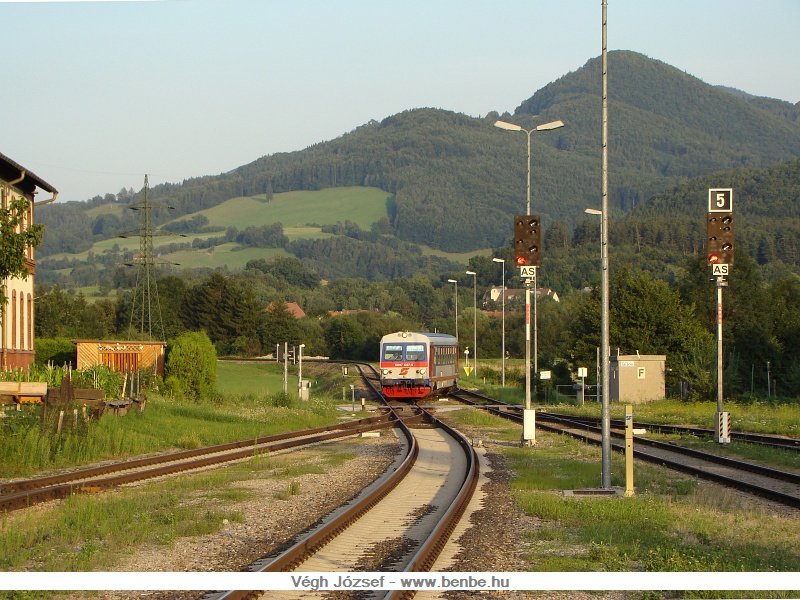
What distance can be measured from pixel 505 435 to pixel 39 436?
16.3m

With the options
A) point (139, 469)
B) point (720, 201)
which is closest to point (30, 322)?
point (139, 469)

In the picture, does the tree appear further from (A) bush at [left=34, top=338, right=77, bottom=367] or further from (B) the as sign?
(A) bush at [left=34, top=338, right=77, bottom=367]

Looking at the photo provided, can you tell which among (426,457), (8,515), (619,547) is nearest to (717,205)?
(426,457)

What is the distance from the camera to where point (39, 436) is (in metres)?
24.8

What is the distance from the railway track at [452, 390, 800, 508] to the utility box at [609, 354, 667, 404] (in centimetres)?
1883

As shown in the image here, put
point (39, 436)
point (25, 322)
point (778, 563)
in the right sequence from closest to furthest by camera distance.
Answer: point (778, 563)
point (39, 436)
point (25, 322)

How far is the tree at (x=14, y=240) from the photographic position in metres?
22.3

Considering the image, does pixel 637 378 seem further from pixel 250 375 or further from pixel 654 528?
pixel 654 528

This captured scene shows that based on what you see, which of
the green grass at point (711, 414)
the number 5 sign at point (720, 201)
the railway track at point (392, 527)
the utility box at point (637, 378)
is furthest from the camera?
the utility box at point (637, 378)

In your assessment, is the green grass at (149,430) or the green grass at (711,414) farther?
the green grass at (711,414)

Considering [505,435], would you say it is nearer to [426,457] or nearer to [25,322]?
[426,457]

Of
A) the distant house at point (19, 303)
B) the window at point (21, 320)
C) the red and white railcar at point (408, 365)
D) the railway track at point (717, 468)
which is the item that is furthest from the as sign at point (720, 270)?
the window at point (21, 320)

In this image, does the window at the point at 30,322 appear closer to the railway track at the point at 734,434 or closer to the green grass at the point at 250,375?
the railway track at the point at 734,434

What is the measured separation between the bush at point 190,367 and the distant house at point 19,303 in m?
5.85
